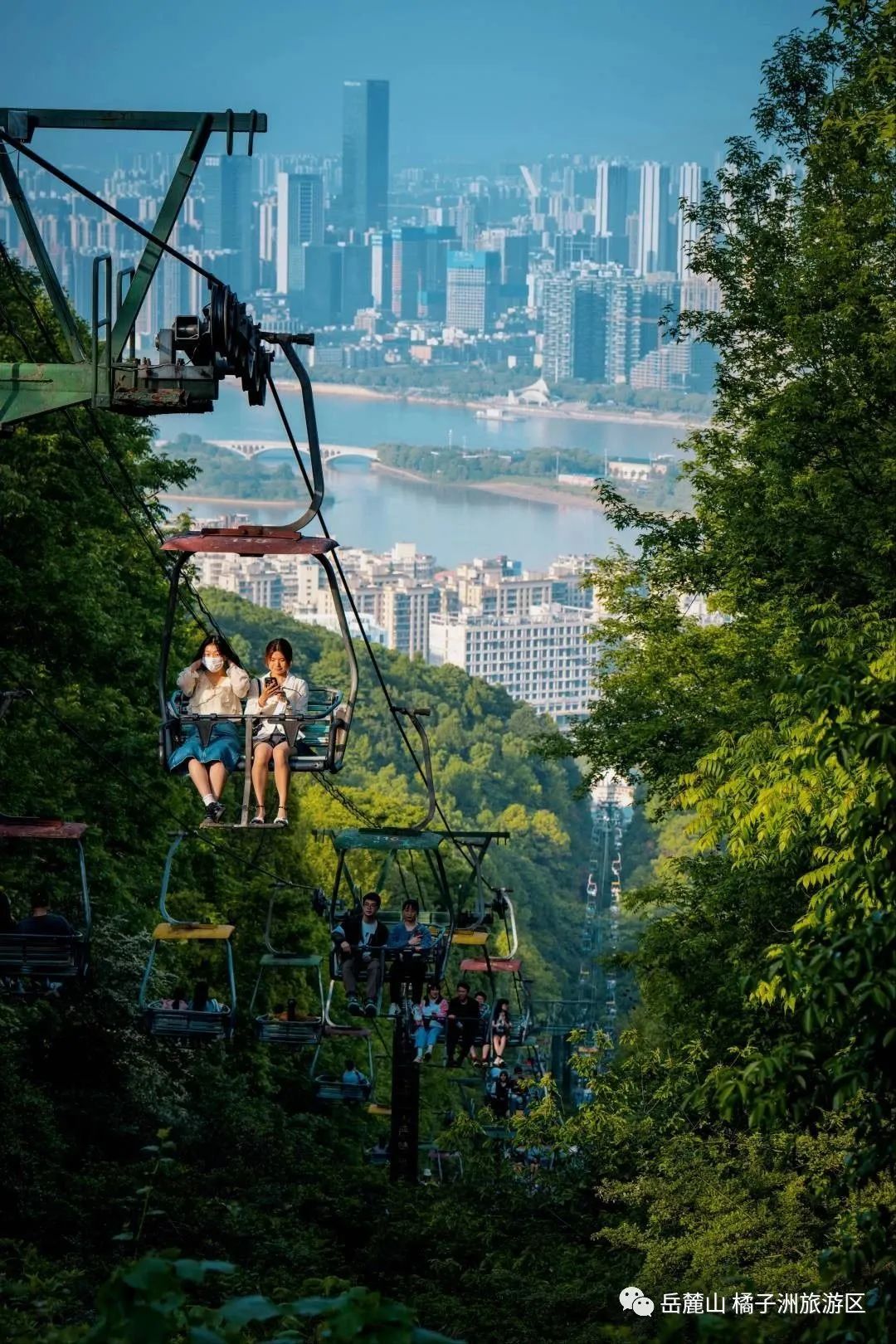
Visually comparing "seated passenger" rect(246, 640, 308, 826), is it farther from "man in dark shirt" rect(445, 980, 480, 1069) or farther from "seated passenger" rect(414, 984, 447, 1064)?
"man in dark shirt" rect(445, 980, 480, 1069)

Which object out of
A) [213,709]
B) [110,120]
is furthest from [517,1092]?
[110,120]

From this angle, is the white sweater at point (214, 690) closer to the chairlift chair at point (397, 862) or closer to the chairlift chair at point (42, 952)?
the chairlift chair at point (42, 952)

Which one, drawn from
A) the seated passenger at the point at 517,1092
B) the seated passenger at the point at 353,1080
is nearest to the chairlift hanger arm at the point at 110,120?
the seated passenger at the point at 353,1080

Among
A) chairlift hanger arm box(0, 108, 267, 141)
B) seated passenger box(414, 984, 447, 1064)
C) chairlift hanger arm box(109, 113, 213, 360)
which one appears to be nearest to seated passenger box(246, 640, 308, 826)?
chairlift hanger arm box(0, 108, 267, 141)

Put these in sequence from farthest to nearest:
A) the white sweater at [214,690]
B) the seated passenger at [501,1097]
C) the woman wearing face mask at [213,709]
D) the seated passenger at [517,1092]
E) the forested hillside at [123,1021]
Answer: the seated passenger at [501,1097]
the seated passenger at [517,1092]
the forested hillside at [123,1021]
the white sweater at [214,690]
the woman wearing face mask at [213,709]

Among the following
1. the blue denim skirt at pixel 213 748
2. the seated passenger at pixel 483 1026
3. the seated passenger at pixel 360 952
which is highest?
the blue denim skirt at pixel 213 748

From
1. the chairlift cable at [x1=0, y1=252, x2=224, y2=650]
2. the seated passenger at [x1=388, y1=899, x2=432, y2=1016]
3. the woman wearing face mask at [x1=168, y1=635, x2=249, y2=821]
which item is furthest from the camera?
the seated passenger at [x1=388, y1=899, x2=432, y2=1016]
